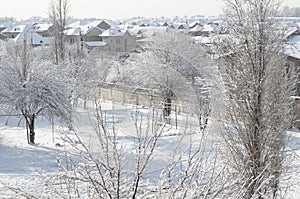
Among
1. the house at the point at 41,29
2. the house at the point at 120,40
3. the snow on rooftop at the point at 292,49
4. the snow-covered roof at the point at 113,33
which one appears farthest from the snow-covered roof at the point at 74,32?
the snow on rooftop at the point at 292,49

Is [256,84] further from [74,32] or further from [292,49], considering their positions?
[74,32]

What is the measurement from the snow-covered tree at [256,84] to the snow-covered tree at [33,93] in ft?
25.3

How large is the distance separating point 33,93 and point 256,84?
341 inches

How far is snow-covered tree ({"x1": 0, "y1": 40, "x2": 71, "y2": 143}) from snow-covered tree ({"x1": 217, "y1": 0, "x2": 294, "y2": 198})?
771 centimetres

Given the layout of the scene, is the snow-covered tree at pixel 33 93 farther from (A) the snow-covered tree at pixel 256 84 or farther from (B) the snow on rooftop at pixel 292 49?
(A) the snow-covered tree at pixel 256 84

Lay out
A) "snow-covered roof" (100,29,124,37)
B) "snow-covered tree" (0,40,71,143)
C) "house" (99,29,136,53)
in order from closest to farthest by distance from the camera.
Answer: "snow-covered tree" (0,40,71,143) → "house" (99,29,136,53) → "snow-covered roof" (100,29,124,37)

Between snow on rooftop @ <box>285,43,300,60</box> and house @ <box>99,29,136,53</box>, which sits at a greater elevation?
house @ <box>99,29,136,53</box>

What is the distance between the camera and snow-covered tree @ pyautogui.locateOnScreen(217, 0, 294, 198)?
24.1 feet

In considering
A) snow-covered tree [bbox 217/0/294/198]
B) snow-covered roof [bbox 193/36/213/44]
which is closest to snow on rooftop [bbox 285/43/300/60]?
snow-covered tree [bbox 217/0/294/198]

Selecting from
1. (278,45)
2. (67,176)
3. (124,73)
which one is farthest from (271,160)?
(124,73)

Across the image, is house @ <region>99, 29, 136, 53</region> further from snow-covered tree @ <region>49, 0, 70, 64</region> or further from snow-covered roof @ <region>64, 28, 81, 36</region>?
snow-covered tree @ <region>49, 0, 70, 64</region>

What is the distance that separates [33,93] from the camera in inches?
563

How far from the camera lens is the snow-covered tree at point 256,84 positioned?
735 centimetres

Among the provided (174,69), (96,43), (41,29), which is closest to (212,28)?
(174,69)
